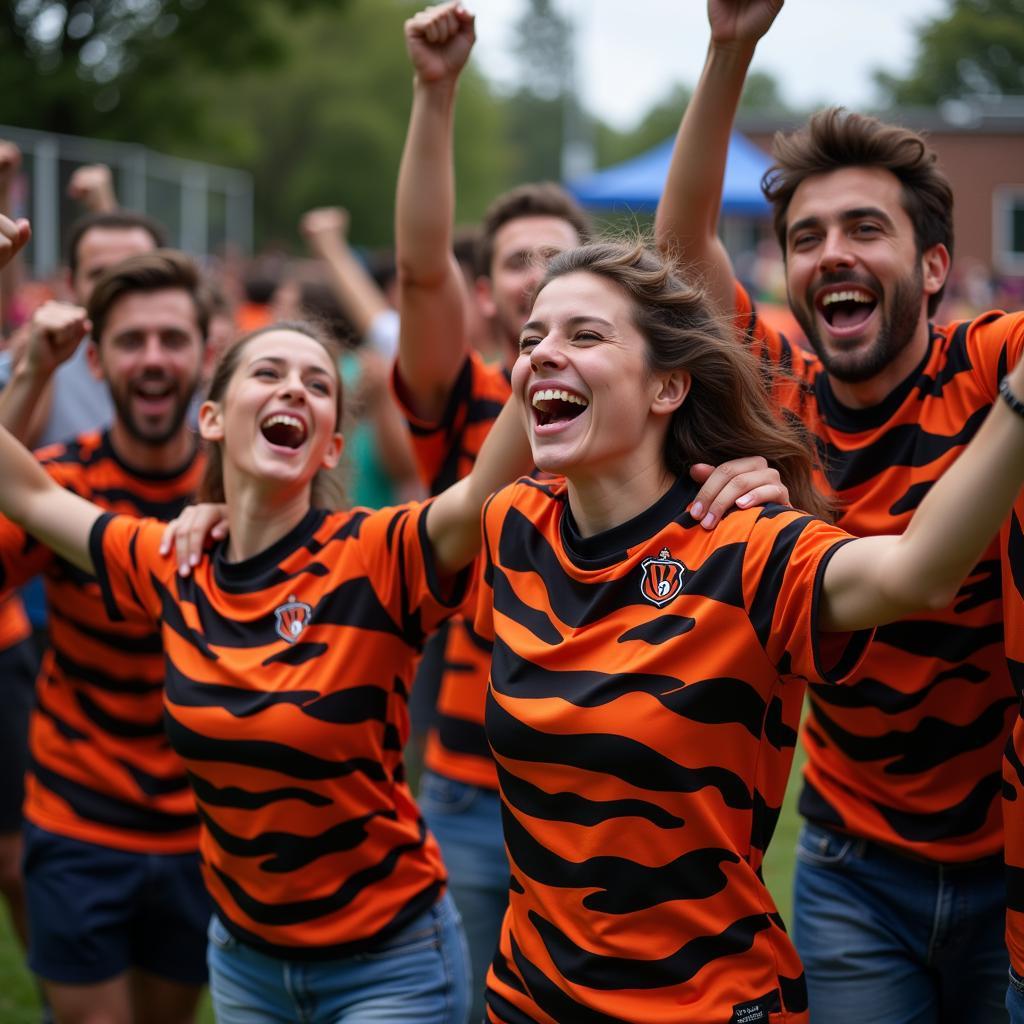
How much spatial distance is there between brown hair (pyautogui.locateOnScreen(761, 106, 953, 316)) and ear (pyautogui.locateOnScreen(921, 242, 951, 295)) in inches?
0.6

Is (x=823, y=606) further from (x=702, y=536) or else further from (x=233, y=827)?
(x=233, y=827)

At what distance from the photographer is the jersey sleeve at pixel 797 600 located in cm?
214

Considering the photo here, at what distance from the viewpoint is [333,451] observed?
3311 mm

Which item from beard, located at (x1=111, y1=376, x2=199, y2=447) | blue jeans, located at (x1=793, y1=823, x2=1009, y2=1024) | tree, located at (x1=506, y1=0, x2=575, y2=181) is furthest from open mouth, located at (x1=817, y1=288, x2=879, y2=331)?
tree, located at (x1=506, y1=0, x2=575, y2=181)

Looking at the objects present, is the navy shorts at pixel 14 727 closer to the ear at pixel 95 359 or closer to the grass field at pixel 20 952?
the grass field at pixel 20 952

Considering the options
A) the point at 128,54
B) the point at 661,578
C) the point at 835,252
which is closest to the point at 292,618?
the point at 661,578

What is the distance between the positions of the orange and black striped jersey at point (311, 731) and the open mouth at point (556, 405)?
50 centimetres

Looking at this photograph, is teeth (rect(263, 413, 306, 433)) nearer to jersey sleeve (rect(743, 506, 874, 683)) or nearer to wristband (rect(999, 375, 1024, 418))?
jersey sleeve (rect(743, 506, 874, 683))

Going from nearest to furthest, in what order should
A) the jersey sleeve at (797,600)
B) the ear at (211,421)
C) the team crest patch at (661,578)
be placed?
the jersey sleeve at (797,600) < the team crest patch at (661,578) < the ear at (211,421)

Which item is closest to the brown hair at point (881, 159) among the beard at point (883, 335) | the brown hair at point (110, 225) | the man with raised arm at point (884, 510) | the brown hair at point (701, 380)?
the man with raised arm at point (884, 510)

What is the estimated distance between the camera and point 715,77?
2.90 metres

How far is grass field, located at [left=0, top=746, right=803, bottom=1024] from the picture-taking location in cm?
474

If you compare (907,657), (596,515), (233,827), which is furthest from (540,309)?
(233,827)

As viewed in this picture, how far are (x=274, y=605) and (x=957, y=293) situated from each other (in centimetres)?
2032
